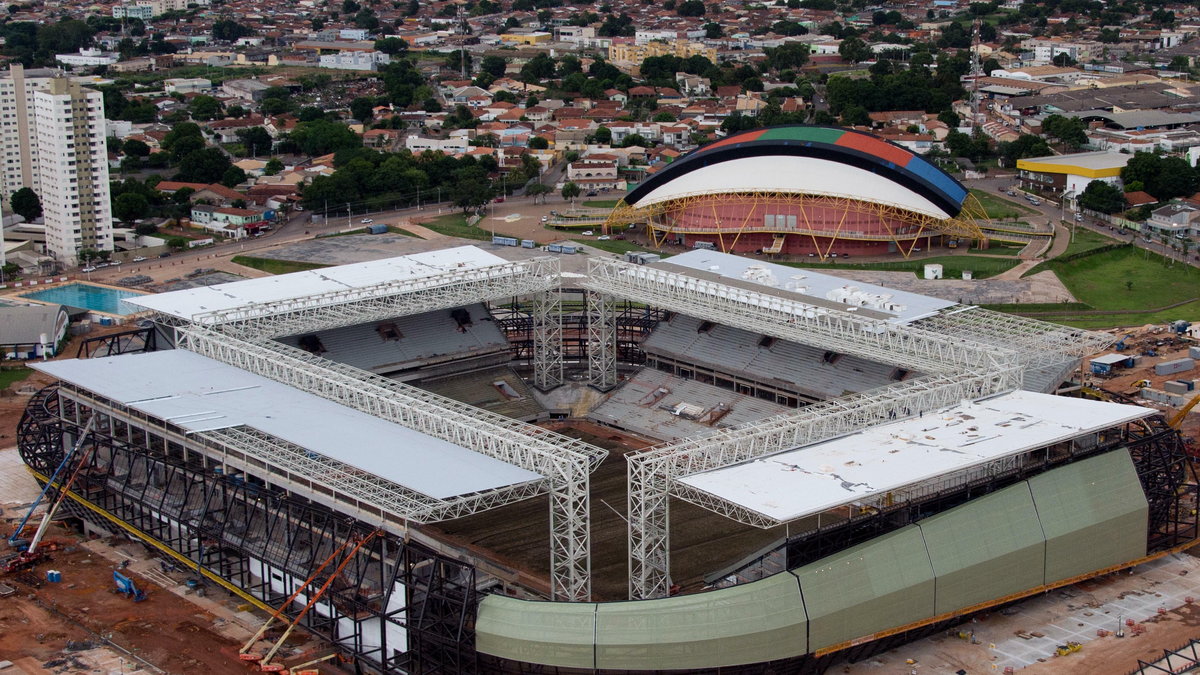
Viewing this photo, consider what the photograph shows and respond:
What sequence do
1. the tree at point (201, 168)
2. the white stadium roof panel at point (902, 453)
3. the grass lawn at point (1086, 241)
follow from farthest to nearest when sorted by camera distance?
1. the tree at point (201, 168)
2. the grass lawn at point (1086, 241)
3. the white stadium roof panel at point (902, 453)

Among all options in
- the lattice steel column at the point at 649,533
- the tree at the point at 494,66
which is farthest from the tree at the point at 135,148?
the lattice steel column at the point at 649,533

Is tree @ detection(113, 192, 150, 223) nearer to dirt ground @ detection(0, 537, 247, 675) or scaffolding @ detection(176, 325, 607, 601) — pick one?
scaffolding @ detection(176, 325, 607, 601)

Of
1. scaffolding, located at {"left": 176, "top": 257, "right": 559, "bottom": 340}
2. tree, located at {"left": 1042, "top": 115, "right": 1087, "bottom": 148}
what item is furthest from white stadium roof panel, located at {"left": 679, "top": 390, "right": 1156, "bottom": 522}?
tree, located at {"left": 1042, "top": 115, "right": 1087, "bottom": 148}

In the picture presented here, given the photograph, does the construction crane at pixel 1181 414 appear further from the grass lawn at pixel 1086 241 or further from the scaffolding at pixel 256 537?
the grass lawn at pixel 1086 241

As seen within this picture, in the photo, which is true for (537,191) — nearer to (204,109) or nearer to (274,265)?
(274,265)

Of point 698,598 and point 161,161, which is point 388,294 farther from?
point 161,161

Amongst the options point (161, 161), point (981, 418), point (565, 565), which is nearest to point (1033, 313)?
point (981, 418)
